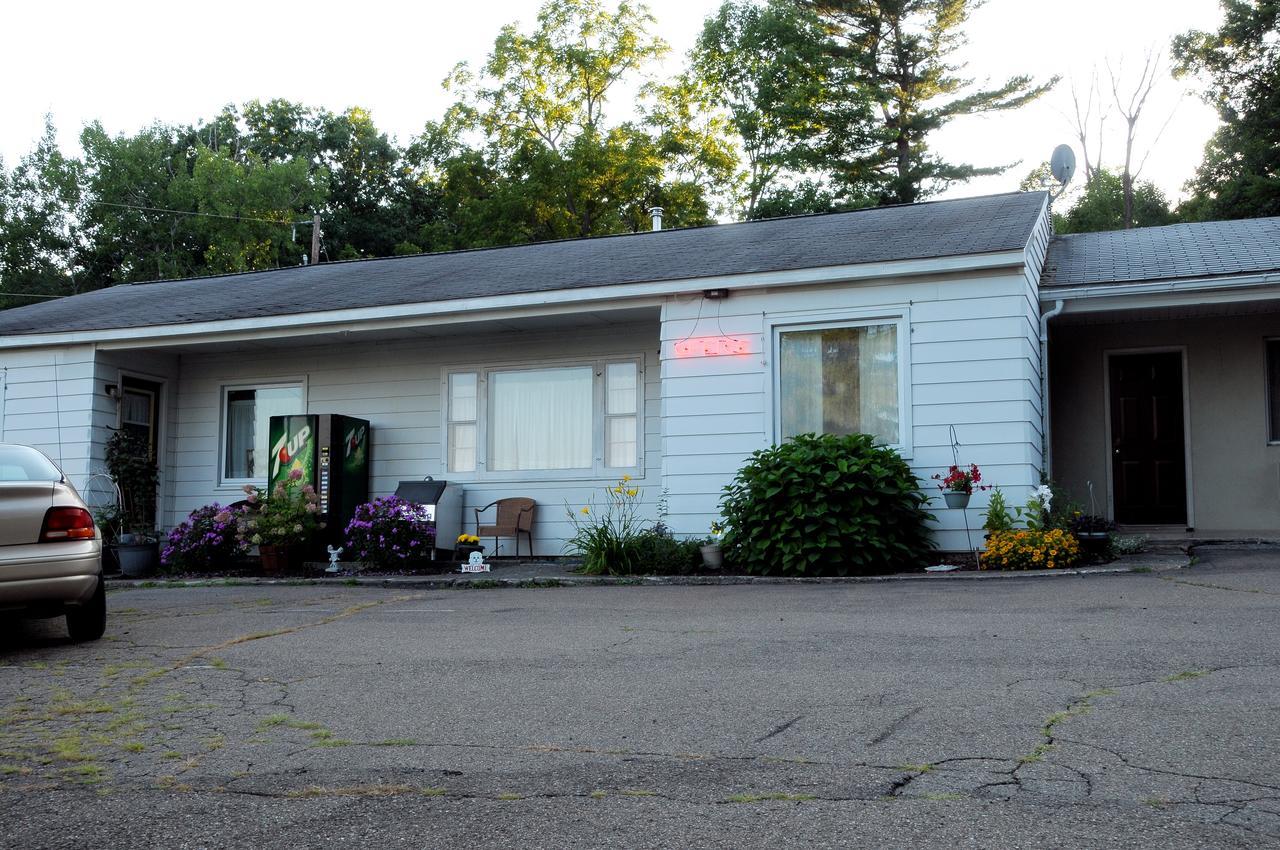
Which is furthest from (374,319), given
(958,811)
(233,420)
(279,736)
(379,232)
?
(379,232)

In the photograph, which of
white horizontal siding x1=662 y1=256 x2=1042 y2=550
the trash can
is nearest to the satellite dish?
white horizontal siding x1=662 y1=256 x2=1042 y2=550

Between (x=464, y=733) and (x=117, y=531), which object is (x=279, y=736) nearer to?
(x=464, y=733)

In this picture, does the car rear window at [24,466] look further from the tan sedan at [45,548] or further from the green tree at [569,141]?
the green tree at [569,141]

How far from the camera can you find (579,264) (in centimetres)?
1443

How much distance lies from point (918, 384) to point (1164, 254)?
169 inches

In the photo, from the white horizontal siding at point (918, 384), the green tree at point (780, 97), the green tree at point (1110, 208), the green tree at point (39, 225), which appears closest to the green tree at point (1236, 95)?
the green tree at point (1110, 208)

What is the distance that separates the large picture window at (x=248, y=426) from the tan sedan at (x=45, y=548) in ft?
28.3

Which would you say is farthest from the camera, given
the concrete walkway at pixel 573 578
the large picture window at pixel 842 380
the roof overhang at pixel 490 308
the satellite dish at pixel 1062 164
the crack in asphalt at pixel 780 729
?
the satellite dish at pixel 1062 164

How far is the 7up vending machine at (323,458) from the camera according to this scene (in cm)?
1386

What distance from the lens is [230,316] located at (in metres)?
14.0

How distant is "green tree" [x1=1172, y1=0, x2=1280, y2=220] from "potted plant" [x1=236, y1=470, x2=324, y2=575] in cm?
2425

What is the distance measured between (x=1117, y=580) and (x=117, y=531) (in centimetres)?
1147

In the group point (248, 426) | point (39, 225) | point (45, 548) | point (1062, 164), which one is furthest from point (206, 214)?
point (45, 548)

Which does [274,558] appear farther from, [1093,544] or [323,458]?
[1093,544]
